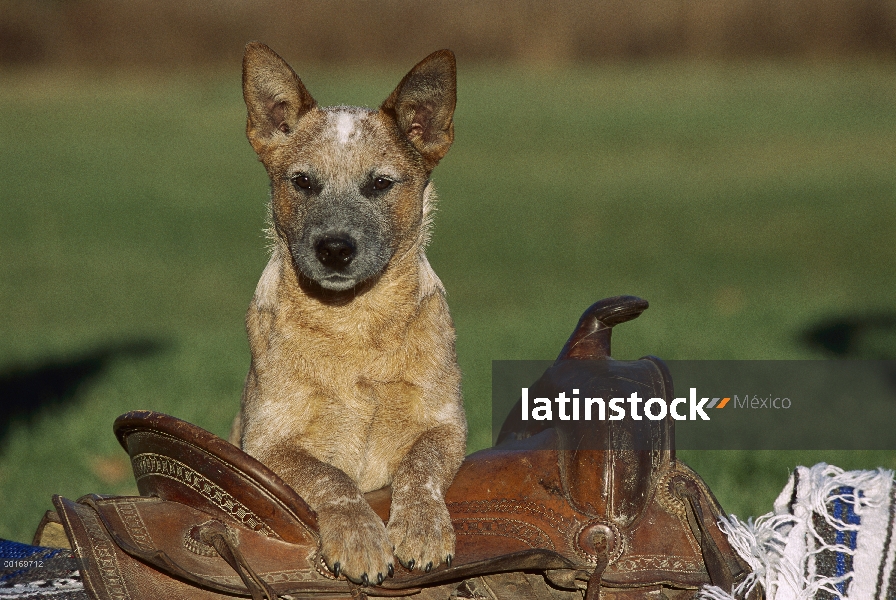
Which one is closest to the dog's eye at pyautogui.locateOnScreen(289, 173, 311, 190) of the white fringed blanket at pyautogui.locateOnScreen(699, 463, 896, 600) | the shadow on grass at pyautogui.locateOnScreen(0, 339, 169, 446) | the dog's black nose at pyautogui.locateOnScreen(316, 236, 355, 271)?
the dog's black nose at pyautogui.locateOnScreen(316, 236, 355, 271)

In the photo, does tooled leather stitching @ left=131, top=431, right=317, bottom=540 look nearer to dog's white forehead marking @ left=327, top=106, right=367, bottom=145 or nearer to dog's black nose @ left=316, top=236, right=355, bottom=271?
dog's black nose @ left=316, top=236, right=355, bottom=271

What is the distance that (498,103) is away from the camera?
29.4 meters

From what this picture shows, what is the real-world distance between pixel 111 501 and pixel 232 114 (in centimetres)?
2643

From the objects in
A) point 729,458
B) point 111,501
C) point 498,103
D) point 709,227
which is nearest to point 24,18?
point 498,103

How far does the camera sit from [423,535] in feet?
10.9

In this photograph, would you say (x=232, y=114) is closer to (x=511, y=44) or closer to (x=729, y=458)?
(x=511, y=44)

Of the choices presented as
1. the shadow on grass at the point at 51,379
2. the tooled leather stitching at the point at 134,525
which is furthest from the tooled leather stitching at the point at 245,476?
the shadow on grass at the point at 51,379

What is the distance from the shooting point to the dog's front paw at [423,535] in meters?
3.29

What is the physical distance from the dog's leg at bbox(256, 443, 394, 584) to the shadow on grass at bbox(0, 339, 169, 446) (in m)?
4.92

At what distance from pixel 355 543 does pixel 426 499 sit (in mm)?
431

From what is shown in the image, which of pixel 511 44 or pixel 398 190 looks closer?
pixel 398 190

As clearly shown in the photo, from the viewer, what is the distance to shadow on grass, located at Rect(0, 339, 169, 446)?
29.0 ft

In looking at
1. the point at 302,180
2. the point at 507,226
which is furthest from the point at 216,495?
the point at 507,226

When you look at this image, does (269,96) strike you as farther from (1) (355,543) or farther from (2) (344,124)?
(1) (355,543)
